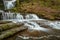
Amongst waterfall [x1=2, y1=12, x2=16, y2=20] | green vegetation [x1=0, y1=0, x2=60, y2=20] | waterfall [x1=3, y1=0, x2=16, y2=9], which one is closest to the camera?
waterfall [x1=2, y1=12, x2=16, y2=20]

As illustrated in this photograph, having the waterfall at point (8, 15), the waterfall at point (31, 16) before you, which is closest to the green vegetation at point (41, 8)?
the waterfall at point (31, 16)

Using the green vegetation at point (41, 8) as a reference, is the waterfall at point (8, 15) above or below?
below

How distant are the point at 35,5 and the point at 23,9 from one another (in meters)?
1.45

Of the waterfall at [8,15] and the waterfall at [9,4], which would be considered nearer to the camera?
the waterfall at [8,15]

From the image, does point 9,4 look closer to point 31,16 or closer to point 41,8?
point 31,16

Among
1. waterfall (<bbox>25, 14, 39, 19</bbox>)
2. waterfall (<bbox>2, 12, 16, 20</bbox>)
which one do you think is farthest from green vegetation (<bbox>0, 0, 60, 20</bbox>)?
waterfall (<bbox>2, 12, 16, 20</bbox>)

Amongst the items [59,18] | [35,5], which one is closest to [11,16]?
[35,5]

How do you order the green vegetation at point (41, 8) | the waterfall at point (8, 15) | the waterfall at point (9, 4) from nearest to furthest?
the waterfall at point (8, 15) → the green vegetation at point (41, 8) → the waterfall at point (9, 4)

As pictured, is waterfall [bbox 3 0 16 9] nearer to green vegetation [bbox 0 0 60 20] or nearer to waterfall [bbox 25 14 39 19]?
green vegetation [bbox 0 0 60 20]

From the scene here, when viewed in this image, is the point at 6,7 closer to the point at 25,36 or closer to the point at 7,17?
the point at 7,17

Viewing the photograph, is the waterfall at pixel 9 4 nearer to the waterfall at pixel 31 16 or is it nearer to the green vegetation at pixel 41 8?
the green vegetation at pixel 41 8

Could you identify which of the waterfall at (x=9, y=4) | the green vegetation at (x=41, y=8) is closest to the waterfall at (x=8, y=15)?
Answer: the green vegetation at (x=41, y=8)

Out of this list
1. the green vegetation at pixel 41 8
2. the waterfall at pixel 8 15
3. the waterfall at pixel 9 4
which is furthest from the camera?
the waterfall at pixel 9 4

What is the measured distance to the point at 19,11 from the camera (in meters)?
16.0
